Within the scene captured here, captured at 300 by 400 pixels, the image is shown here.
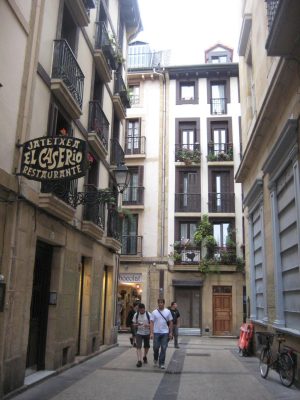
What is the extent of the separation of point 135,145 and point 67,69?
19167 mm

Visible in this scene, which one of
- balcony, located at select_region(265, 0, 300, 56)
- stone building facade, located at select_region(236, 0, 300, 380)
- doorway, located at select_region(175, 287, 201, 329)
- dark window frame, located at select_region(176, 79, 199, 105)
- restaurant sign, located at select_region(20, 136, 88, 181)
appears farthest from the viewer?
dark window frame, located at select_region(176, 79, 199, 105)

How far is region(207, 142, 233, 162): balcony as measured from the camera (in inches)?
1168

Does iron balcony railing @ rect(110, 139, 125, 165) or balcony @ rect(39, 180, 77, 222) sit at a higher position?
iron balcony railing @ rect(110, 139, 125, 165)

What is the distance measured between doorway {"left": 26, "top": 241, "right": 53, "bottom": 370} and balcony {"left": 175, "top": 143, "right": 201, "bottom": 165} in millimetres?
19045

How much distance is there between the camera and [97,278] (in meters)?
15.5

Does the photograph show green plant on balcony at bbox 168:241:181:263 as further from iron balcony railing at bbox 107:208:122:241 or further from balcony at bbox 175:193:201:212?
iron balcony railing at bbox 107:208:122:241

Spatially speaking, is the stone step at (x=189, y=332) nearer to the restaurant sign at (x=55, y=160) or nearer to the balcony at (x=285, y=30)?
the restaurant sign at (x=55, y=160)

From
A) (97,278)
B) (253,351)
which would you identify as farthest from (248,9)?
(253,351)

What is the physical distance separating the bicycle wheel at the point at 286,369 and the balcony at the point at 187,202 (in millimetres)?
19302

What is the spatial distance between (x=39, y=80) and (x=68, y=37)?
11.3 feet

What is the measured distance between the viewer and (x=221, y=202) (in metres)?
29.1

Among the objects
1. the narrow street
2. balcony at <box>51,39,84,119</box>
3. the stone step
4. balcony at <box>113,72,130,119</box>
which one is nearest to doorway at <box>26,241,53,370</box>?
the narrow street

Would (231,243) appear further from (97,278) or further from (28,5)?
(28,5)

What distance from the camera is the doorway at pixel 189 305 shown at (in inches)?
1093
